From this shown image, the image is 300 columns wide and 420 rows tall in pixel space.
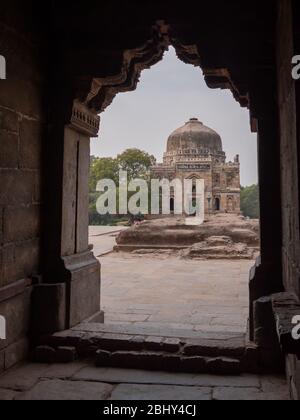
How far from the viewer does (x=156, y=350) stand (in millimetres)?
3170

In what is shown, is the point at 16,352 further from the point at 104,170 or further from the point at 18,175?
the point at 104,170

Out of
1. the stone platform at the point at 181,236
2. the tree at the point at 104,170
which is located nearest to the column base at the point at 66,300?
the stone platform at the point at 181,236

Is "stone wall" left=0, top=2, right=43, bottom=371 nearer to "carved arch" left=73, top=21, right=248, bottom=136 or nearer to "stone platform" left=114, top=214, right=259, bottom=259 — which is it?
"carved arch" left=73, top=21, right=248, bottom=136

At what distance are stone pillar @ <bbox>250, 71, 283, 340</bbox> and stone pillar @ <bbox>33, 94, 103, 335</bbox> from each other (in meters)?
1.57

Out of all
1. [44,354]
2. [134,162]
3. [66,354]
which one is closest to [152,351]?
[66,354]

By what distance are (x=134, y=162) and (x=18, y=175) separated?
133 feet

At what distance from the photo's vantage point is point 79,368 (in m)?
3.07

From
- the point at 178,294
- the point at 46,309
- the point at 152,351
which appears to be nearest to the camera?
the point at 152,351

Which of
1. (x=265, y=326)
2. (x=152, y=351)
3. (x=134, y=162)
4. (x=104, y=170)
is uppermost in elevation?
(x=134, y=162)

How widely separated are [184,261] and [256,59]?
7408mm

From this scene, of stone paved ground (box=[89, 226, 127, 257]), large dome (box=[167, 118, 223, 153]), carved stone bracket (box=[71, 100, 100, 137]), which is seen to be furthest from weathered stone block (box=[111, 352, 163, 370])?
large dome (box=[167, 118, 223, 153])

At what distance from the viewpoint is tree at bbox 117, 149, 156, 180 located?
141 feet

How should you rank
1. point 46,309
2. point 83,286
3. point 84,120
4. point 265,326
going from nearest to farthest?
1. point 265,326
2. point 46,309
3. point 83,286
4. point 84,120

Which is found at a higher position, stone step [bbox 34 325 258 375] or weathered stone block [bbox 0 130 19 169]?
weathered stone block [bbox 0 130 19 169]
